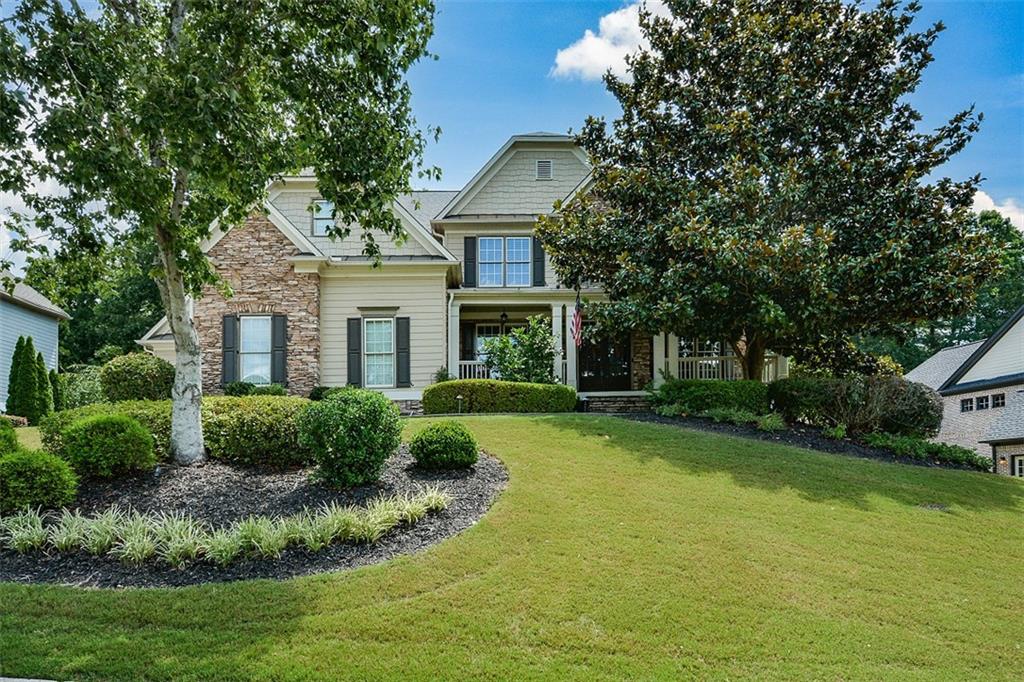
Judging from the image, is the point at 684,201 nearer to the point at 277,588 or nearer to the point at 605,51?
the point at 605,51

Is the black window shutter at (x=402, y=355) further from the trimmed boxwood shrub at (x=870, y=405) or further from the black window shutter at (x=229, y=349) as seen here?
the trimmed boxwood shrub at (x=870, y=405)

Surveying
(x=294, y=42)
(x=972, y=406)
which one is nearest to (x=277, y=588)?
(x=294, y=42)

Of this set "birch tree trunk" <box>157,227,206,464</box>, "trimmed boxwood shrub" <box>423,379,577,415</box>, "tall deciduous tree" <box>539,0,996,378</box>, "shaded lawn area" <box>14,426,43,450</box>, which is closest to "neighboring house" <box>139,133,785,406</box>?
"trimmed boxwood shrub" <box>423,379,577,415</box>

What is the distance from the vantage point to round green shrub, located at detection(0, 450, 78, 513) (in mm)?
6164

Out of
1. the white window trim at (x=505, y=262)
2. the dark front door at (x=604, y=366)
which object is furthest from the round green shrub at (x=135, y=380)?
the dark front door at (x=604, y=366)

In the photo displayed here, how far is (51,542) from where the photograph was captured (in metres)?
5.59

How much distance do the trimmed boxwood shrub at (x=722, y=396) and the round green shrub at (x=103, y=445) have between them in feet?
33.6

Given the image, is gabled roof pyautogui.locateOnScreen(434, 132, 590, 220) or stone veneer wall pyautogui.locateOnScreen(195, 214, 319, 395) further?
gabled roof pyautogui.locateOnScreen(434, 132, 590, 220)

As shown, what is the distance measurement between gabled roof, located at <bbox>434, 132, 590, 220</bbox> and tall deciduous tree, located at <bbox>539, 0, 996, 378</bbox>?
13.4 ft

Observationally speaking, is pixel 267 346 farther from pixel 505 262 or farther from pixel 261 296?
Result: pixel 505 262

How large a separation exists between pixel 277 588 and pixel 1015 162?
15053 millimetres

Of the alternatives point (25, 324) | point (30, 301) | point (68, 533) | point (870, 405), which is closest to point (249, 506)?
point (68, 533)

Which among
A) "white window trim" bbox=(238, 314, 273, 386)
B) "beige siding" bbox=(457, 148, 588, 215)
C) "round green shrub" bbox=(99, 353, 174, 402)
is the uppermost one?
"beige siding" bbox=(457, 148, 588, 215)

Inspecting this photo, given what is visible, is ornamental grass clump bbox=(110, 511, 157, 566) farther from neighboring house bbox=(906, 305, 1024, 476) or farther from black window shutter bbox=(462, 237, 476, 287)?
neighboring house bbox=(906, 305, 1024, 476)
